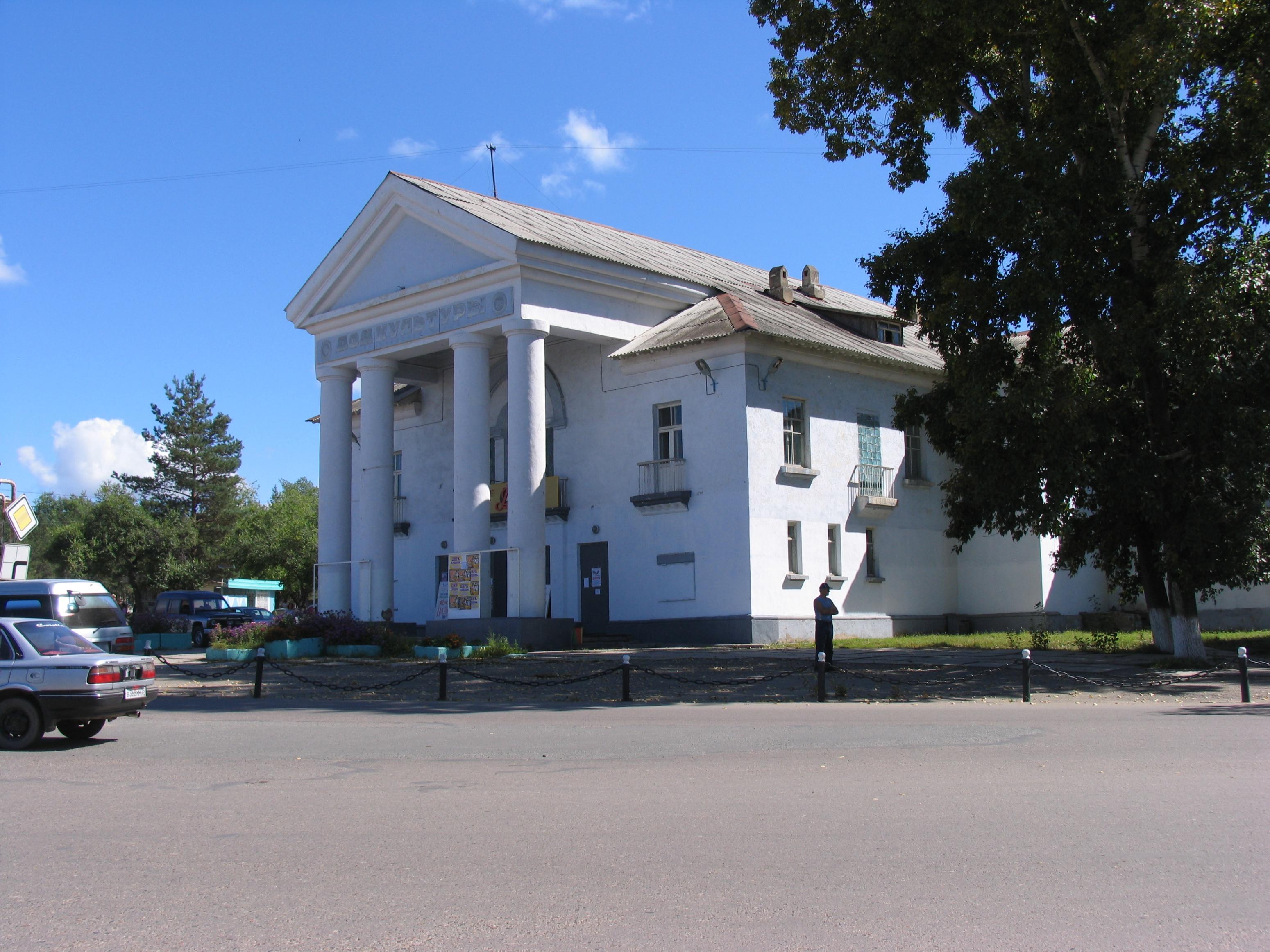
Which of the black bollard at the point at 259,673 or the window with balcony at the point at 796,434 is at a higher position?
the window with balcony at the point at 796,434

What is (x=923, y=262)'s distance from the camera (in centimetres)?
2122

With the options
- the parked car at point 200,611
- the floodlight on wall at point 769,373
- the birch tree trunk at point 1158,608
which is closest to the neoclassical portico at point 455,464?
the parked car at point 200,611

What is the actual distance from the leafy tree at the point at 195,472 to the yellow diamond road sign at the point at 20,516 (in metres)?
54.9

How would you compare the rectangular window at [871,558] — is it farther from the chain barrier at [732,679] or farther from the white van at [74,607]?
the white van at [74,607]

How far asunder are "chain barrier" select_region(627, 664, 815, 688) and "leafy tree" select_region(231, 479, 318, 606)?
183ft

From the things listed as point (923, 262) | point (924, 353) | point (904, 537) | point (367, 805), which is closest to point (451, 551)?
point (904, 537)

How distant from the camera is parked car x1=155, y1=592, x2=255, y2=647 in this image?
3869 cm

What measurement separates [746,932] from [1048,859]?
225 centimetres

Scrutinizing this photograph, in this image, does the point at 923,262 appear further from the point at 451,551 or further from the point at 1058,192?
the point at 451,551

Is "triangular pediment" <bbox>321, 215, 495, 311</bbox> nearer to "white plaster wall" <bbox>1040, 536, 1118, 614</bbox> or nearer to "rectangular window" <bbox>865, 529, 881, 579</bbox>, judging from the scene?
"rectangular window" <bbox>865, 529, 881, 579</bbox>

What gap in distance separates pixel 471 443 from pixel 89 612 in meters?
10.8

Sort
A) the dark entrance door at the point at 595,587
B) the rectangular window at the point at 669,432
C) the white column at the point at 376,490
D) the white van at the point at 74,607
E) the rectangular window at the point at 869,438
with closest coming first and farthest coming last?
1. the white van at the point at 74,607
2. the rectangular window at the point at 669,432
3. the dark entrance door at the point at 595,587
4. the white column at the point at 376,490
5. the rectangular window at the point at 869,438

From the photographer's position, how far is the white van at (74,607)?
2084cm

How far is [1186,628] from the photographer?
20172 mm
